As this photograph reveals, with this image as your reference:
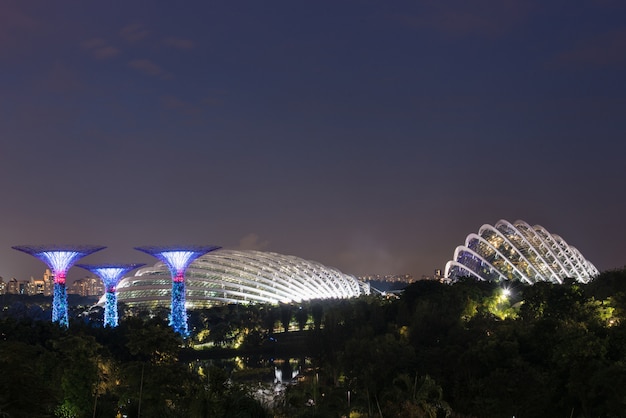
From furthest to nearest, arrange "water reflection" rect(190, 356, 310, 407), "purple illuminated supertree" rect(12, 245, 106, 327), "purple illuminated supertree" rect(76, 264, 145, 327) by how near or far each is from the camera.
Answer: "purple illuminated supertree" rect(76, 264, 145, 327), "purple illuminated supertree" rect(12, 245, 106, 327), "water reflection" rect(190, 356, 310, 407)

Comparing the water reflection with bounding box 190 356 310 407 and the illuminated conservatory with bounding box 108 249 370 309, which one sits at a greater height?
the illuminated conservatory with bounding box 108 249 370 309

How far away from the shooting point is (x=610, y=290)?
55000mm

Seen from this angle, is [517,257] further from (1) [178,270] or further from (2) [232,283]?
(2) [232,283]

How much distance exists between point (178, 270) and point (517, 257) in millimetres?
43279

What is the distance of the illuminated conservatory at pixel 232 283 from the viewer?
118 metres

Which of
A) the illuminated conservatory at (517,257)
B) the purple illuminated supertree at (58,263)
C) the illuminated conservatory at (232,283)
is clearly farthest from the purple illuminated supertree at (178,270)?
the illuminated conservatory at (517,257)

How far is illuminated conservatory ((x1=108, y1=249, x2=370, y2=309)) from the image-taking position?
11831cm

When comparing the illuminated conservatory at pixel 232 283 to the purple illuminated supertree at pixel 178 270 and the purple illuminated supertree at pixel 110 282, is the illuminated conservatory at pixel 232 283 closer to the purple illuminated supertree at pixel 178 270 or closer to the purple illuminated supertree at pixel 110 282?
the purple illuminated supertree at pixel 110 282

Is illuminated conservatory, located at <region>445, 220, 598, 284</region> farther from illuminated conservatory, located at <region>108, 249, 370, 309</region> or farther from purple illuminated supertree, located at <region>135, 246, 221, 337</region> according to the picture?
purple illuminated supertree, located at <region>135, 246, 221, 337</region>

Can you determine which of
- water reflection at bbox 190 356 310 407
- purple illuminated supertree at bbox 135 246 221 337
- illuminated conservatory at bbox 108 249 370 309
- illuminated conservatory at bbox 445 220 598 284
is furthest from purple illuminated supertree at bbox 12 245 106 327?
illuminated conservatory at bbox 445 220 598 284

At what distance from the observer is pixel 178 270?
276ft

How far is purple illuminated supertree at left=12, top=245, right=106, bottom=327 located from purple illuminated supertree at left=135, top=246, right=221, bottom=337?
8084 millimetres

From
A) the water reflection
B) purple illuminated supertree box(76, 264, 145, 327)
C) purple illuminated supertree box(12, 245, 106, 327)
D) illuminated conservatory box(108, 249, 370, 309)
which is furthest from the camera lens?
illuminated conservatory box(108, 249, 370, 309)

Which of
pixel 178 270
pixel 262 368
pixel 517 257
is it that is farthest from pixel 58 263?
pixel 517 257
